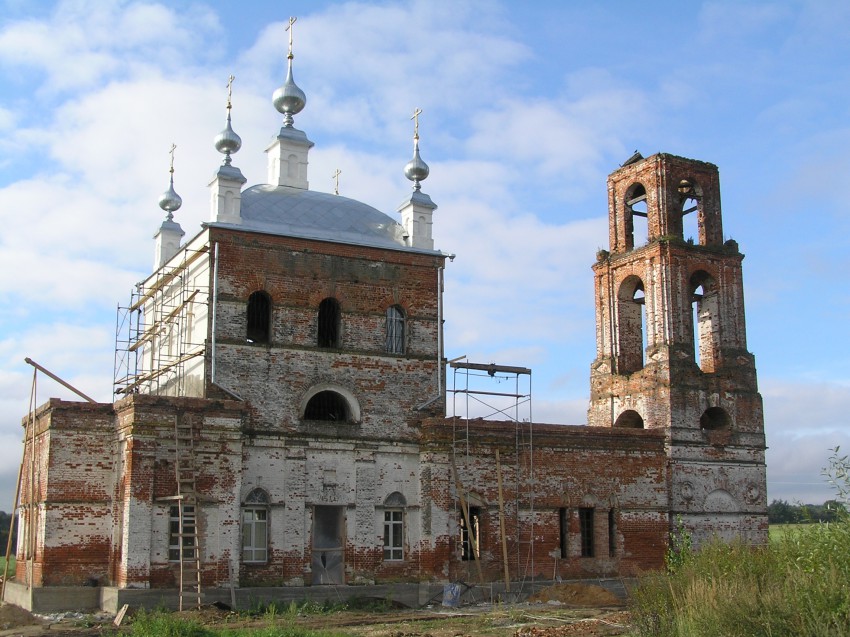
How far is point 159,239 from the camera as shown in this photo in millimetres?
27828

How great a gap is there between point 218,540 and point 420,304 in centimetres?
715

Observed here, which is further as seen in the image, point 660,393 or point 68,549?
point 660,393

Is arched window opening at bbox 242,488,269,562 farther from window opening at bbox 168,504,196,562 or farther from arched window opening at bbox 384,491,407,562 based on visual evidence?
arched window opening at bbox 384,491,407,562

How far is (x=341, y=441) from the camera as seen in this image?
2188cm

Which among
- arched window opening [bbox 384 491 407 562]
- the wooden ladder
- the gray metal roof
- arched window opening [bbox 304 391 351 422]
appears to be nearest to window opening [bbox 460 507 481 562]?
arched window opening [bbox 384 491 407 562]

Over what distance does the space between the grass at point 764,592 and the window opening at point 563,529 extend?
9577mm

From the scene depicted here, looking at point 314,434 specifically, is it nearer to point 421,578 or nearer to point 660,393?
point 421,578

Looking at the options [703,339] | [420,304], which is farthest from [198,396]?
[703,339]

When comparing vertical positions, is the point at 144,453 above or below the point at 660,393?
below

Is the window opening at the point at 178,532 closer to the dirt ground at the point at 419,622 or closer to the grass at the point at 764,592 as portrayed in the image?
the dirt ground at the point at 419,622

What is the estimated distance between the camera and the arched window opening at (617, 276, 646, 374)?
1062 inches

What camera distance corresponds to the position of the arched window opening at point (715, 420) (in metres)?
25.5

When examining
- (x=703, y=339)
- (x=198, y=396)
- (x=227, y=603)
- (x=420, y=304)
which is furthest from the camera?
(x=703, y=339)

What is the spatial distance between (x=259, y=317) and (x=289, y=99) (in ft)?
20.5
